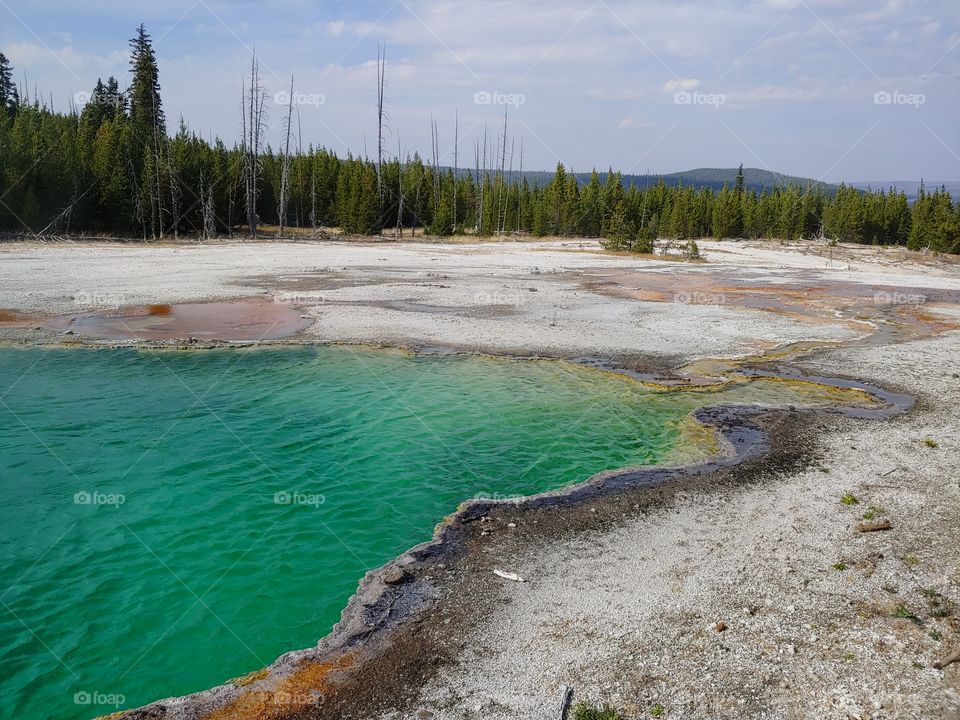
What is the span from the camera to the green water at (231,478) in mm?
6125

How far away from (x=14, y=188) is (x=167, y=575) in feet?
141

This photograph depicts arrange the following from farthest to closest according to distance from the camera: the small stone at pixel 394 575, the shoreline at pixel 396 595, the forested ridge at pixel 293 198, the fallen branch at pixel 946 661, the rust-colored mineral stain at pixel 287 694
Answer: the forested ridge at pixel 293 198
the small stone at pixel 394 575
the fallen branch at pixel 946 661
the shoreline at pixel 396 595
the rust-colored mineral stain at pixel 287 694

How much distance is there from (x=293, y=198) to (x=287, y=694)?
66.1 m

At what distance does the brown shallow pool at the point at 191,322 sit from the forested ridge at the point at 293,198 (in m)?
26.7

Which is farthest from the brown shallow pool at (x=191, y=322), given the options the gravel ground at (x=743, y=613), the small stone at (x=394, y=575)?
the gravel ground at (x=743, y=613)

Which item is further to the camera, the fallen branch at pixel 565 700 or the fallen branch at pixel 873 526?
the fallen branch at pixel 873 526

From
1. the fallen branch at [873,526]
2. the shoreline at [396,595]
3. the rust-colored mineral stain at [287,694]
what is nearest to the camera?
the rust-colored mineral stain at [287,694]

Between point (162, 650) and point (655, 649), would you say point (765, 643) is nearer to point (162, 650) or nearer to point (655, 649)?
point (655, 649)

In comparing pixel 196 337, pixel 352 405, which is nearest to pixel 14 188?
pixel 196 337

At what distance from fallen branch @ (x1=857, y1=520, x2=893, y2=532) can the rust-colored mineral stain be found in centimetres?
574

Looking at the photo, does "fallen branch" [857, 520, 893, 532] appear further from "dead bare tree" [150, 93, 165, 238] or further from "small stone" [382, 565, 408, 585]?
"dead bare tree" [150, 93, 165, 238]

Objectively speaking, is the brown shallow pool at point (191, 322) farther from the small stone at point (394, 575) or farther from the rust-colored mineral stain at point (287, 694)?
the rust-colored mineral stain at point (287, 694)

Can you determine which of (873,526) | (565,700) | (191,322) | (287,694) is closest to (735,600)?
(565,700)

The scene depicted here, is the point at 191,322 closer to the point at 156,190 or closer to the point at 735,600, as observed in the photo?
the point at 735,600
